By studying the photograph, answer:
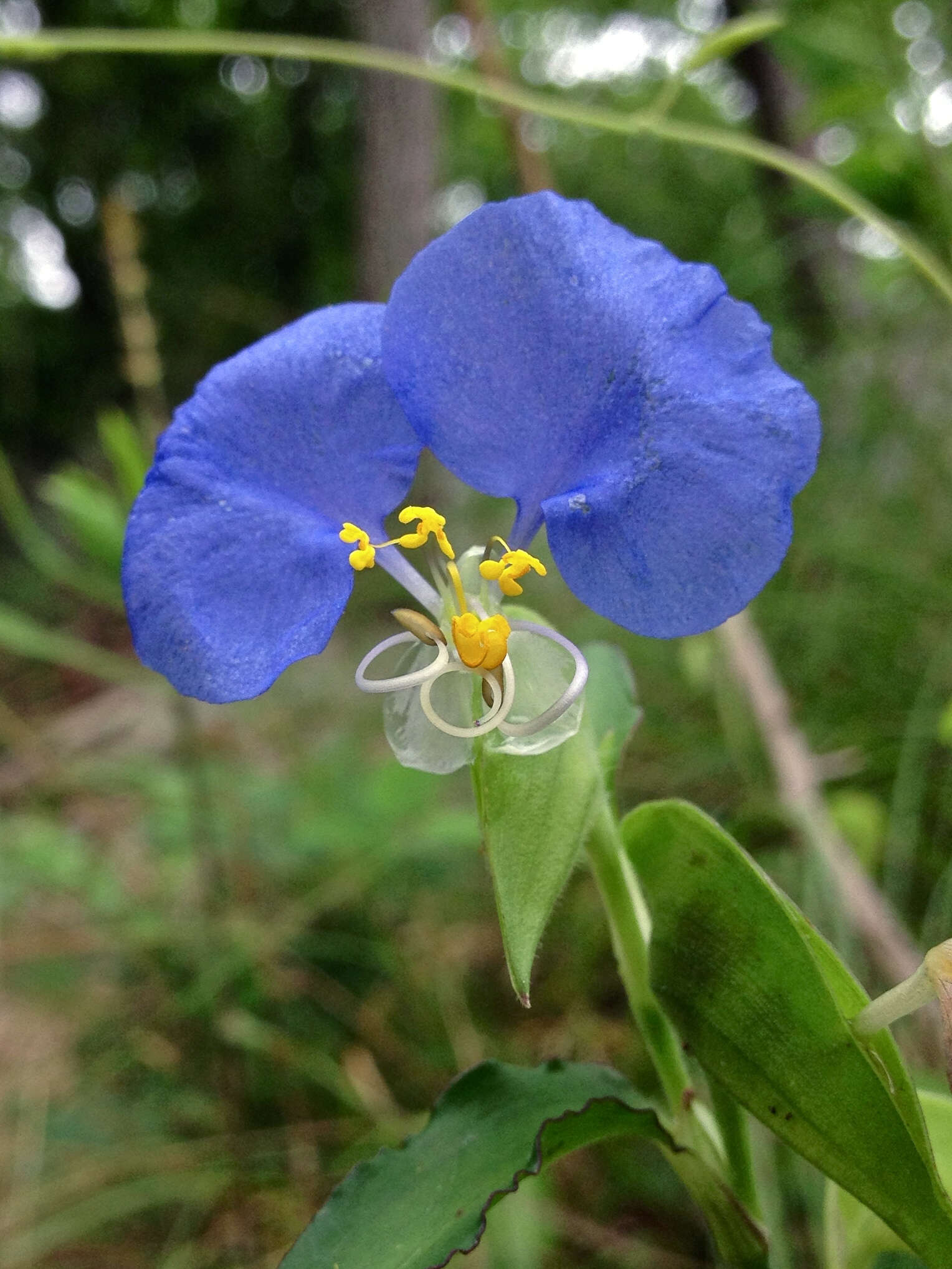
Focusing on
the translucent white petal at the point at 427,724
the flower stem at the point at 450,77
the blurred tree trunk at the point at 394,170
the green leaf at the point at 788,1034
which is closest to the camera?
the green leaf at the point at 788,1034

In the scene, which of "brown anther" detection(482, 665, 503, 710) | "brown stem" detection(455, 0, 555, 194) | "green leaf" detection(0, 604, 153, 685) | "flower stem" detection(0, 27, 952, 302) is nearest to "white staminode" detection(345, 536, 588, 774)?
"brown anther" detection(482, 665, 503, 710)

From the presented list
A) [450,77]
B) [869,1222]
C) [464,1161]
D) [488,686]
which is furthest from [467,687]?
[450,77]

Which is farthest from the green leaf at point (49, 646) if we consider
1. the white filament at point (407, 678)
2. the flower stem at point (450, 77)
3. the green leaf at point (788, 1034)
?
the green leaf at point (788, 1034)

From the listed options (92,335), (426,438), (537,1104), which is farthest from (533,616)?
(92,335)

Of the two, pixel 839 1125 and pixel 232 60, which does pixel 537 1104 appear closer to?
pixel 839 1125

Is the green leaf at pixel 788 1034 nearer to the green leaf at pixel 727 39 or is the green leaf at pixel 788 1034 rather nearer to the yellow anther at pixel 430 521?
the yellow anther at pixel 430 521

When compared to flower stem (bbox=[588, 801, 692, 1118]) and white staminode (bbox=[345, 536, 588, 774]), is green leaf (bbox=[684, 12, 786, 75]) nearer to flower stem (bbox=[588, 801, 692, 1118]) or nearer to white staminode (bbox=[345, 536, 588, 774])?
white staminode (bbox=[345, 536, 588, 774])

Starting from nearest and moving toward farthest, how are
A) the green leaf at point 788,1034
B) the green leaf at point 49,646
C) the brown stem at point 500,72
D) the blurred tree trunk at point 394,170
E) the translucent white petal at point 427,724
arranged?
the green leaf at point 788,1034 < the translucent white petal at point 427,724 < the brown stem at point 500,72 < the green leaf at point 49,646 < the blurred tree trunk at point 394,170
